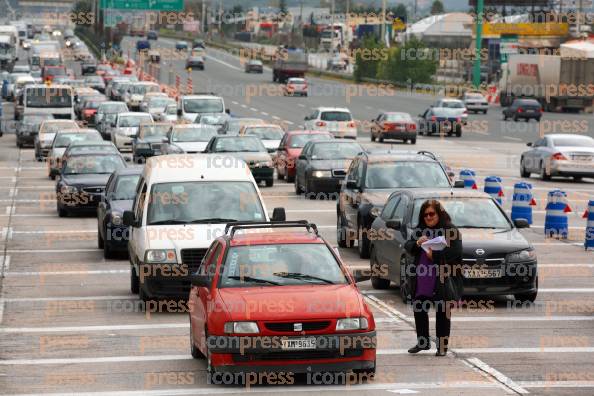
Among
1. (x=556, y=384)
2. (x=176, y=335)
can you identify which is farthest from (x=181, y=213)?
(x=556, y=384)

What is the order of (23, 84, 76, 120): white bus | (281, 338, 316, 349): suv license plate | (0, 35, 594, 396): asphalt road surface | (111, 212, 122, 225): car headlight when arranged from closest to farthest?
(281, 338, 316, 349): suv license plate < (0, 35, 594, 396): asphalt road surface < (111, 212, 122, 225): car headlight < (23, 84, 76, 120): white bus

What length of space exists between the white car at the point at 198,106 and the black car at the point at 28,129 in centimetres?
594

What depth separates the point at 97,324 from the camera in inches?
711

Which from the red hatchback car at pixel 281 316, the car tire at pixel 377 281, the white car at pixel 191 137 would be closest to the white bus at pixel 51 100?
the white car at pixel 191 137

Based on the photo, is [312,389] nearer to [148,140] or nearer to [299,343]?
[299,343]

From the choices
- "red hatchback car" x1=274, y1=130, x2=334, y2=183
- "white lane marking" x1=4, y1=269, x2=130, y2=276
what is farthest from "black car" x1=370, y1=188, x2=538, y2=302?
"red hatchback car" x1=274, y1=130, x2=334, y2=183

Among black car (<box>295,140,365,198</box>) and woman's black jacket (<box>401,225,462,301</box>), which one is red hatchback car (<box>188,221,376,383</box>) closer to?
woman's black jacket (<box>401,225,462,301</box>)

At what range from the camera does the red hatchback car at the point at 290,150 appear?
43.0m

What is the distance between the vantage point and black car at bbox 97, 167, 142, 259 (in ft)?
83.0

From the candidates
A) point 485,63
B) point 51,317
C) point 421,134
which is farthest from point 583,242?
point 485,63

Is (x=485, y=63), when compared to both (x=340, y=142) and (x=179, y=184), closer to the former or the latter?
(x=340, y=142)

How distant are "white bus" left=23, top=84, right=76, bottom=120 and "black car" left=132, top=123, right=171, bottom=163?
1295 centimetres

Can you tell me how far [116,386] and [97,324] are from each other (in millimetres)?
4234

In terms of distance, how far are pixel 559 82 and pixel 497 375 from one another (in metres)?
81.1
